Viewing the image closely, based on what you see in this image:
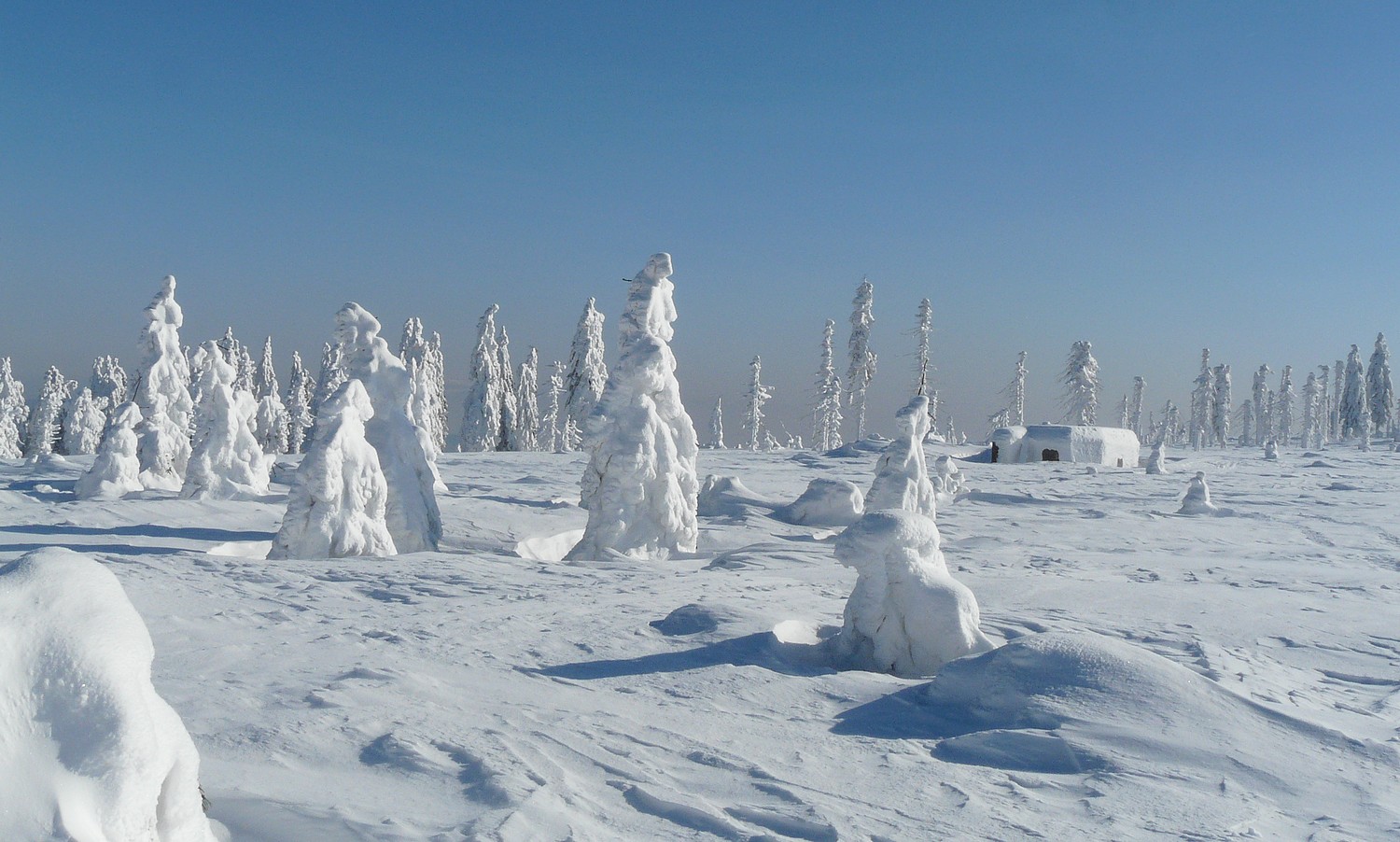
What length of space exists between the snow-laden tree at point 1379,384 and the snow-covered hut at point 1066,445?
38210 mm

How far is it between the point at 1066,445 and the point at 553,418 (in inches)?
1516

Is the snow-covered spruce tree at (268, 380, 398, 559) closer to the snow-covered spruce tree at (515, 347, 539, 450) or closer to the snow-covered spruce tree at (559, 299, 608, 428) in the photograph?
the snow-covered spruce tree at (559, 299, 608, 428)

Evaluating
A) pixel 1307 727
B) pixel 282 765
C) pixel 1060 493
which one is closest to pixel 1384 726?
pixel 1307 727

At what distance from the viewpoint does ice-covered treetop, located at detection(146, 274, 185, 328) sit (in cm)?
2788

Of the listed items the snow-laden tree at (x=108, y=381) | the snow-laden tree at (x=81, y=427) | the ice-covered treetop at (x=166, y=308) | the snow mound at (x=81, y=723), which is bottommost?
the snow-laden tree at (x=81, y=427)

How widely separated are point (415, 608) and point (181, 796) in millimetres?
7039

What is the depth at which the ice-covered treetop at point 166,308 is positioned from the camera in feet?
91.5

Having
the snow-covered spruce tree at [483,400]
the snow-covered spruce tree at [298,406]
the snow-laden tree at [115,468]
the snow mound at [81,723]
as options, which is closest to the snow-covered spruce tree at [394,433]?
the snow-laden tree at [115,468]

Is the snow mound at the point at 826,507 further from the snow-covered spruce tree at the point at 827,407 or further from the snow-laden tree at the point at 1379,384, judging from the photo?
the snow-laden tree at the point at 1379,384

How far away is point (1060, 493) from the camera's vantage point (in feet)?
91.2

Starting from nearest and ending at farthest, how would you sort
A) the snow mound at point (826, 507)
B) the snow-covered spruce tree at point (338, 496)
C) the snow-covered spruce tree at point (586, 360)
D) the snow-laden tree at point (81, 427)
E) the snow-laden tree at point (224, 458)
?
1. the snow-covered spruce tree at point (338, 496)
2. the snow-laden tree at point (224, 458)
3. the snow mound at point (826, 507)
4. the snow-laden tree at point (81, 427)
5. the snow-covered spruce tree at point (586, 360)

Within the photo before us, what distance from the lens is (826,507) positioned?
22359 millimetres

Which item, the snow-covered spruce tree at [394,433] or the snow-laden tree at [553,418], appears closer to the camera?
the snow-covered spruce tree at [394,433]

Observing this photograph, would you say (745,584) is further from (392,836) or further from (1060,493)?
(1060,493)
